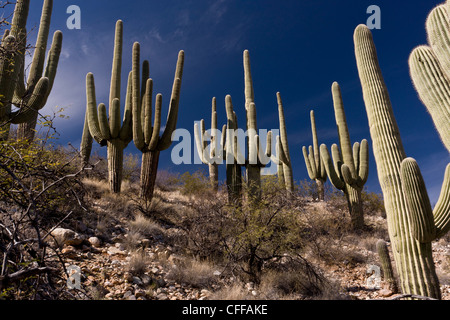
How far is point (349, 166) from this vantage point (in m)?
11.7

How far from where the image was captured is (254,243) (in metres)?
7.03

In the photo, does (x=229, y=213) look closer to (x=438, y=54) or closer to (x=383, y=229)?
(x=438, y=54)

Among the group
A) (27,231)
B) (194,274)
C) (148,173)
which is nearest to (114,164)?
(148,173)

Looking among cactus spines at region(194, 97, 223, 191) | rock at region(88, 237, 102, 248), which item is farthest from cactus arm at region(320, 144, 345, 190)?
rock at region(88, 237, 102, 248)

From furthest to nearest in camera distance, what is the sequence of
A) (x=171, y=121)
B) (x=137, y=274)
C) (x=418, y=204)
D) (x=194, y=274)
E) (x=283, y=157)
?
(x=283, y=157), (x=171, y=121), (x=194, y=274), (x=137, y=274), (x=418, y=204)

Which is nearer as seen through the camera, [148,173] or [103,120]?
[103,120]

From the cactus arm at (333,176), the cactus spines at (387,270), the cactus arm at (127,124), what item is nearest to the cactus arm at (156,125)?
the cactus arm at (127,124)

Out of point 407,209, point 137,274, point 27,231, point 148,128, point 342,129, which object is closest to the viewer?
point 407,209

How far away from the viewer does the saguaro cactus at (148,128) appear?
1091 cm

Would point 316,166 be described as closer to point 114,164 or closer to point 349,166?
point 349,166

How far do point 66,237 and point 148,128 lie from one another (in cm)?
570

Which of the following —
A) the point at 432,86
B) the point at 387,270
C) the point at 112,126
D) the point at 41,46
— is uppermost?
the point at 41,46

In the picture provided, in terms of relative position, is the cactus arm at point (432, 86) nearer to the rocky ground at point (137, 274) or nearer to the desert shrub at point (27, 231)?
the rocky ground at point (137, 274)

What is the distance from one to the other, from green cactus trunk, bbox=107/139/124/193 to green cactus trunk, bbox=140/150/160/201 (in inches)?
33.2
